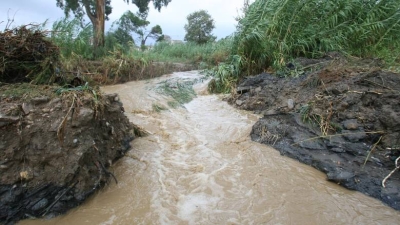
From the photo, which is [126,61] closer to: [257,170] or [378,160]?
[257,170]

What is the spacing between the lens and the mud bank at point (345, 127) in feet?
7.98

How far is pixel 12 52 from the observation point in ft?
7.77

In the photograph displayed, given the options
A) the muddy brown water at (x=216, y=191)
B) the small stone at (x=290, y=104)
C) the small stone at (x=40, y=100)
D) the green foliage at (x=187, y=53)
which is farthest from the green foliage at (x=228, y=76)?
the small stone at (x=40, y=100)

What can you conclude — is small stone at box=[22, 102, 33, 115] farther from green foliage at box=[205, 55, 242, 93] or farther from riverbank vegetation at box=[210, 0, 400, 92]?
riverbank vegetation at box=[210, 0, 400, 92]

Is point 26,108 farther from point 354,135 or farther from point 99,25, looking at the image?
point 99,25

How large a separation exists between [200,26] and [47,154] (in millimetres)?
21336

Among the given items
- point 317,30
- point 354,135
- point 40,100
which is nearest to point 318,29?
point 317,30

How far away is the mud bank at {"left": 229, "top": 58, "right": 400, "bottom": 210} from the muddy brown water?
159mm

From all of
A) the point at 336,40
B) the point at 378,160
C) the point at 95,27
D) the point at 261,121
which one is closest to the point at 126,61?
the point at 95,27

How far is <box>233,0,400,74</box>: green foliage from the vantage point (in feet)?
18.1

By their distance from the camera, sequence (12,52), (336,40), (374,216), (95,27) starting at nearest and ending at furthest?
(374,216), (12,52), (336,40), (95,27)

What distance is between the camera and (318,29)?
18.6 ft

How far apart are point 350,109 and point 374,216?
5.23 ft

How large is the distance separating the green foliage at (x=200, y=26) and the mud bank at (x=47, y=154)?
20.3 meters
